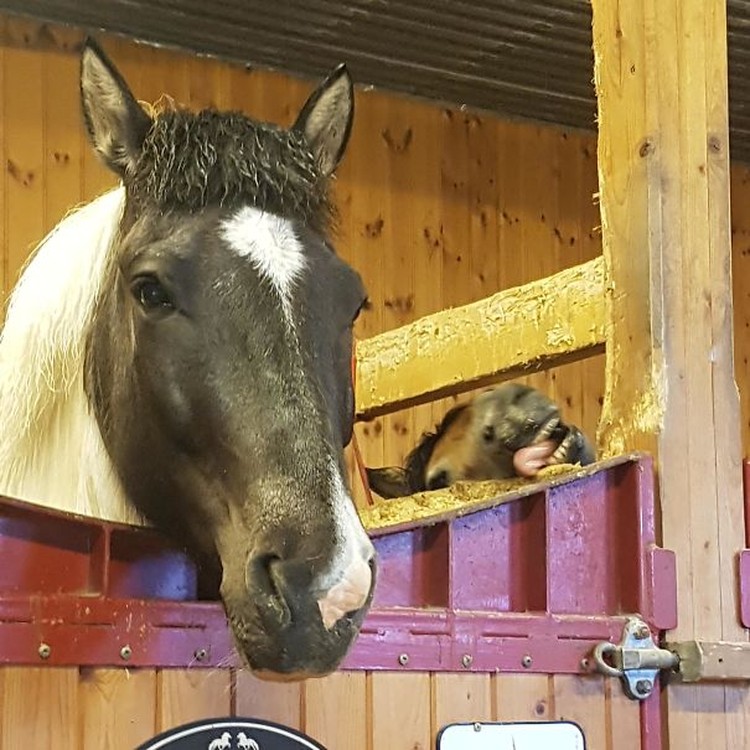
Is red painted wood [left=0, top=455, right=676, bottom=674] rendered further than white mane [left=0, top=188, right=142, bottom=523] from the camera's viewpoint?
No

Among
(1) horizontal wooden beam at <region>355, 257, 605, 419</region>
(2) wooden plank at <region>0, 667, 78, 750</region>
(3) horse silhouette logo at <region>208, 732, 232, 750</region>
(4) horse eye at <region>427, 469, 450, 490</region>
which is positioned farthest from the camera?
(4) horse eye at <region>427, 469, 450, 490</region>

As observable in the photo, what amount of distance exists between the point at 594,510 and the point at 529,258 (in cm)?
340

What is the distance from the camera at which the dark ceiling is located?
4.15 meters

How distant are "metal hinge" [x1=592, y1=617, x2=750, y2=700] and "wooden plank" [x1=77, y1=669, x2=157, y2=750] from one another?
66 cm

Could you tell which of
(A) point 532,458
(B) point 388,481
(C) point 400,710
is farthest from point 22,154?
(C) point 400,710

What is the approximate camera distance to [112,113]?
1.61 meters

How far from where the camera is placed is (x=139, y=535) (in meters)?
1.52

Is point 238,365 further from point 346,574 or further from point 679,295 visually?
point 679,295

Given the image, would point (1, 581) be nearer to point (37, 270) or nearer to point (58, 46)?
point (37, 270)

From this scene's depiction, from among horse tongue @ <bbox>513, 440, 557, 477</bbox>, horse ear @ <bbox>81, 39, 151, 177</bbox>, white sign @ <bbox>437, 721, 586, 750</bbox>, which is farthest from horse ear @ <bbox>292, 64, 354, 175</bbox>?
horse tongue @ <bbox>513, 440, 557, 477</bbox>

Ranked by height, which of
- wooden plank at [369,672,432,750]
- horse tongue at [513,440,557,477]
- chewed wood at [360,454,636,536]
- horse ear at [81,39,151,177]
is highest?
horse ear at [81,39,151,177]

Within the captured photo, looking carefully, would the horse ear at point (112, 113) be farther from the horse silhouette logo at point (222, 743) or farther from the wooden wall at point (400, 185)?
the wooden wall at point (400, 185)

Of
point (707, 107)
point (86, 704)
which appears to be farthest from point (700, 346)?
point (86, 704)

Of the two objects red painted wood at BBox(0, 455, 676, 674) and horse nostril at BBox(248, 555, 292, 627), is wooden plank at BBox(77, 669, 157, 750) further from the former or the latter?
horse nostril at BBox(248, 555, 292, 627)
